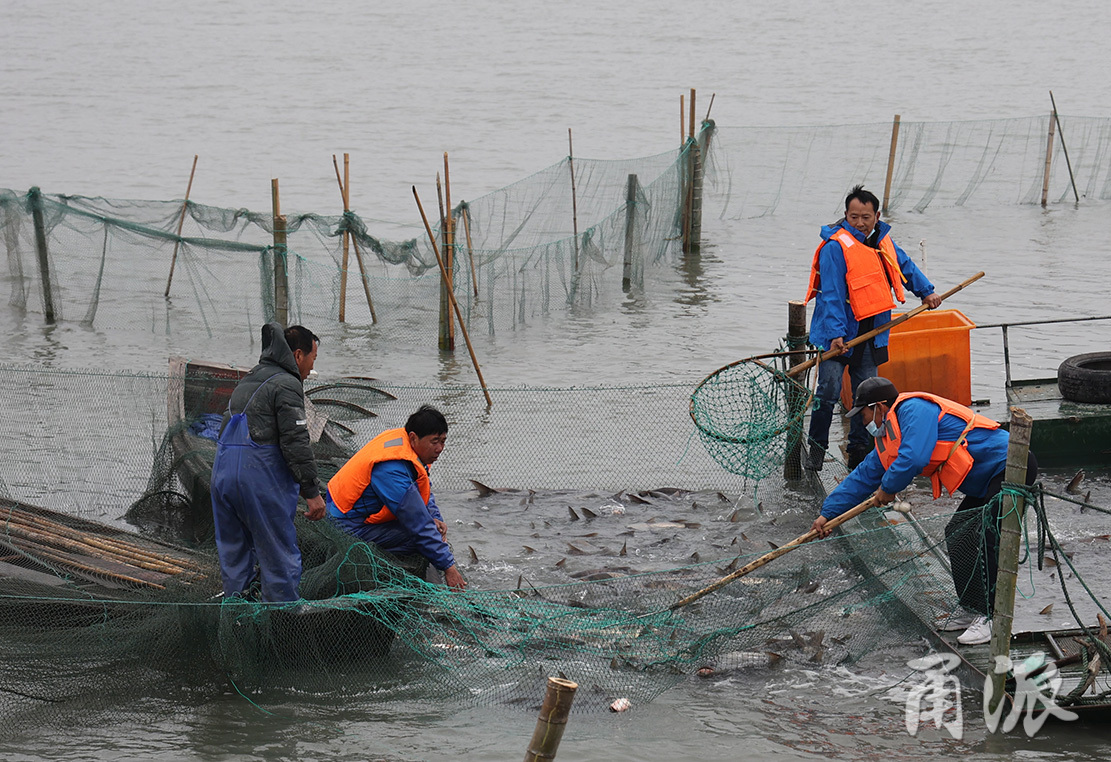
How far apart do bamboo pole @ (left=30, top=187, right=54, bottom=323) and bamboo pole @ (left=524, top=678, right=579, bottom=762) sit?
10.9m

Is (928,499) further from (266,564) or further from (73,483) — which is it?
(73,483)

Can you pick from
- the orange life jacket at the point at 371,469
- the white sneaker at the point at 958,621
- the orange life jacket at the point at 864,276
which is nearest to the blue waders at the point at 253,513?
the orange life jacket at the point at 371,469

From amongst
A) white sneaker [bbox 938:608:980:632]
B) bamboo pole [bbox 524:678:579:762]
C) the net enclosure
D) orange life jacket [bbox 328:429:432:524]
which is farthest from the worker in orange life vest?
bamboo pole [bbox 524:678:579:762]

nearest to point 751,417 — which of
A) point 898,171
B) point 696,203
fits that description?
point 696,203

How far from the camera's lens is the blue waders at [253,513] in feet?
20.1

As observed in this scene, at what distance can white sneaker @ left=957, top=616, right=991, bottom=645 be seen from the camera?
6277 mm

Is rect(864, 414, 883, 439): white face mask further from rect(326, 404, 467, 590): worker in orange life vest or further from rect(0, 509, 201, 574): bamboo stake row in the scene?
rect(0, 509, 201, 574): bamboo stake row

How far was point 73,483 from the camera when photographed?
8.77 m

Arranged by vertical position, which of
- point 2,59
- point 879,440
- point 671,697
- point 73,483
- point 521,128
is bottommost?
point 671,697

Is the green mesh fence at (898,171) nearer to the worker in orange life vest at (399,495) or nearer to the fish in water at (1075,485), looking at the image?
the fish in water at (1075,485)

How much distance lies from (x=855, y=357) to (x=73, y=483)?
5.66 m

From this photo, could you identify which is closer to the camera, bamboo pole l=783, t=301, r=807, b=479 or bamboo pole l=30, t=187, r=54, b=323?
bamboo pole l=783, t=301, r=807, b=479

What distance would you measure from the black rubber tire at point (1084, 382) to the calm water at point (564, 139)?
2000 mm

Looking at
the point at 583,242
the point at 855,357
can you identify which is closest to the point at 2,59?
the point at 583,242
